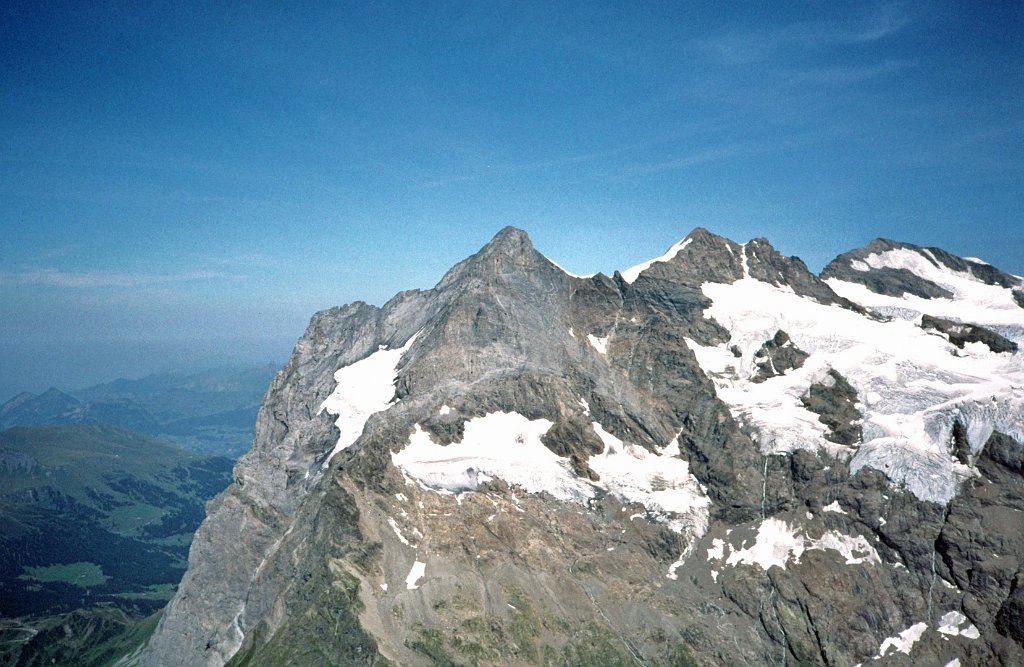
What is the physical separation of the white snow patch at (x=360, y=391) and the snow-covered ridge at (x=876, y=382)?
74230 millimetres

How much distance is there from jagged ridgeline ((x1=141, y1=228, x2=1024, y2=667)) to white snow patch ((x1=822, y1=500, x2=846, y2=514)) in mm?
201

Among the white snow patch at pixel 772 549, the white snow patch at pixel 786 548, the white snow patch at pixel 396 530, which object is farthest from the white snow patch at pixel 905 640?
the white snow patch at pixel 396 530

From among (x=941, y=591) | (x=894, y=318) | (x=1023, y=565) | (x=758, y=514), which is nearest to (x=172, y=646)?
(x=758, y=514)

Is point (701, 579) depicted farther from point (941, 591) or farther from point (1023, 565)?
point (1023, 565)

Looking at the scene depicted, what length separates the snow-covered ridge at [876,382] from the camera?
4695 inches

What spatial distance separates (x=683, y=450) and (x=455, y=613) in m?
57.7

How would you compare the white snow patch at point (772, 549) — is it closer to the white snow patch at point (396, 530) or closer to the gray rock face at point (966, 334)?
the white snow patch at point (396, 530)

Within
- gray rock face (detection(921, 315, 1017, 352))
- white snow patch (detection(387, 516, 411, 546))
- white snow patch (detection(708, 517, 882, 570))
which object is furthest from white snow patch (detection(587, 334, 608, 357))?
gray rock face (detection(921, 315, 1017, 352))

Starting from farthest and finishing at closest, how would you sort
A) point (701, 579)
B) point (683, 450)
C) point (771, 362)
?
1. point (771, 362)
2. point (683, 450)
3. point (701, 579)

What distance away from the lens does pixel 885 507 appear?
114m

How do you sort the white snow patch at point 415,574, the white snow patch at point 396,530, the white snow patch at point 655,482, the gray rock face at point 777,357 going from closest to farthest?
1. the white snow patch at point 415,574
2. the white snow patch at point 396,530
3. the white snow patch at point 655,482
4. the gray rock face at point 777,357

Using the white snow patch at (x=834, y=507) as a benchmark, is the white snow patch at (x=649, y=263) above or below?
above

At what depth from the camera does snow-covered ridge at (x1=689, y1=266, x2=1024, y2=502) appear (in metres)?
119

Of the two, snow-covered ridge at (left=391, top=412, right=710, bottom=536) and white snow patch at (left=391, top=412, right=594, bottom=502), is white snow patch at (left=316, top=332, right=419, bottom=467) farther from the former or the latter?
snow-covered ridge at (left=391, top=412, right=710, bottom=536)
